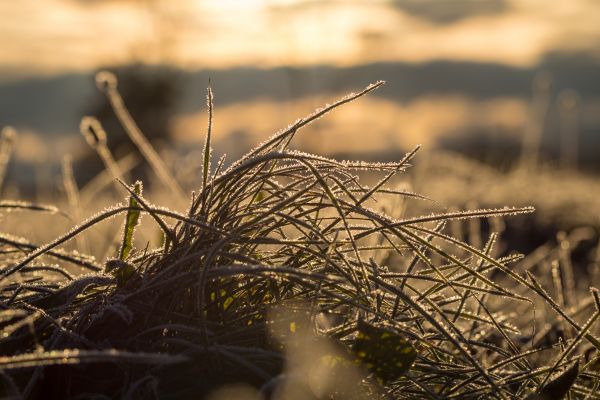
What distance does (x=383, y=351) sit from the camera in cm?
134

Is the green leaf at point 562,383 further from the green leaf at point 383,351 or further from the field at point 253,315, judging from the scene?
the green leaf at point 383,351

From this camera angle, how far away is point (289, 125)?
1496 millimetres

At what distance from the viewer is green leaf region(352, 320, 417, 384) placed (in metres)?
1.34

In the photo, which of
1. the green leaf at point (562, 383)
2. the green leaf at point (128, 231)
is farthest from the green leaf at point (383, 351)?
the green leaf at point (128, 231)

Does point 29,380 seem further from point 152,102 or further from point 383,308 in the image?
point 152,102

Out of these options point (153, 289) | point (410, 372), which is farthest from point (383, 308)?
point (153, 289)

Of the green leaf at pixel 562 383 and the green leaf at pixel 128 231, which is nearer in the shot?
the green leaf at pixel 562 383

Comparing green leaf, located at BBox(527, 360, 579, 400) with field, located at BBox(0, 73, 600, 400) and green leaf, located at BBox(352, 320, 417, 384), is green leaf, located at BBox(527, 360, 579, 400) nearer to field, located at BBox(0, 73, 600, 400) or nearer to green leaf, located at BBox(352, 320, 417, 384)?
field, located at BBox(0, 73, 600, 400)

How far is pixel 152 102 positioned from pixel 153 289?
22.4 m

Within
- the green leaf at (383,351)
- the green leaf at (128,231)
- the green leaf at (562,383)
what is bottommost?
the green leaf at (562,383)

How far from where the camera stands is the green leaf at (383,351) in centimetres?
134

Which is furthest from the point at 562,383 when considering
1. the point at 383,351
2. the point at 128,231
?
the point at 128,231

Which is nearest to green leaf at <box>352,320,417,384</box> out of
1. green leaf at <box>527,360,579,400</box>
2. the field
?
the field

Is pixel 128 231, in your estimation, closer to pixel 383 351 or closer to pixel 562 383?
pixel 383 351
